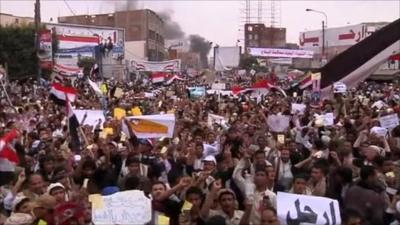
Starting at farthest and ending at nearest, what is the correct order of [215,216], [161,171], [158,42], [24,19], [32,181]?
[158,42] → [24,19] → [161,171] → [32,181] → [215,216]

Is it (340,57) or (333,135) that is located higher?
(340,57)

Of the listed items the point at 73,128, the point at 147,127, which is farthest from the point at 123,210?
the point at 73,128

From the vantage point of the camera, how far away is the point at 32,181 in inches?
319

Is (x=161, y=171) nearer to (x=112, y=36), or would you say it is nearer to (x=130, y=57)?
(x=112, y=36)

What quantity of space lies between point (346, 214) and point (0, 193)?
156 inches

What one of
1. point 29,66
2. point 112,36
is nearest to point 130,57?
point 112,36

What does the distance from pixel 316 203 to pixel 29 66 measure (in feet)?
163

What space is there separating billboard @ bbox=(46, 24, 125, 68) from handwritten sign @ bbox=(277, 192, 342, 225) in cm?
6393

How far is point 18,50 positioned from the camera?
56.1m

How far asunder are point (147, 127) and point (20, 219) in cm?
486

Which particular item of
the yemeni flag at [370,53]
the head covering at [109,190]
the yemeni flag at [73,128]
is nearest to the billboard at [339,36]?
the yemeni flag at [370,53]

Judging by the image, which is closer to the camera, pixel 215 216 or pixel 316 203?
pixel 215 216

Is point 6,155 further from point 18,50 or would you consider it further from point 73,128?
point 18,50

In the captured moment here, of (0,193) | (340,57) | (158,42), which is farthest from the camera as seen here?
(158,42)
